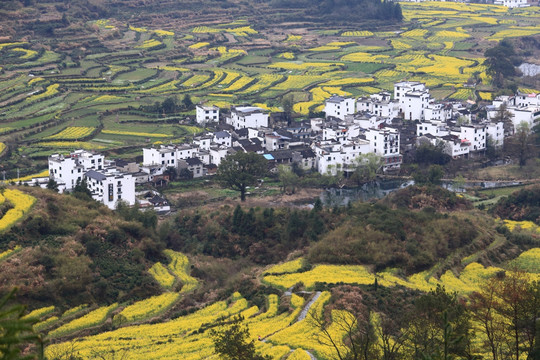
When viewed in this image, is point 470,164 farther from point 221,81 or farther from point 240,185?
point 221,81

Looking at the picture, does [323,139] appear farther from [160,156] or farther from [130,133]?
[130,133]

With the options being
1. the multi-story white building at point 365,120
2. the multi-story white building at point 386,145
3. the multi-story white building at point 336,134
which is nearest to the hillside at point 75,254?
the multi-story white building at point 336,134

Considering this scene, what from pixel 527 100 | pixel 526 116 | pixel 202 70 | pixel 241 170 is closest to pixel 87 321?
pixel 241 170

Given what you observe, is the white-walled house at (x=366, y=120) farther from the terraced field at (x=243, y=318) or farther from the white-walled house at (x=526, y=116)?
the terraced field at (x=243, y=318)

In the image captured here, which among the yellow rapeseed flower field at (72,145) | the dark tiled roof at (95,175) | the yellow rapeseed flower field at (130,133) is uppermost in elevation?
the yellow rapeseed flower field at (130,133)

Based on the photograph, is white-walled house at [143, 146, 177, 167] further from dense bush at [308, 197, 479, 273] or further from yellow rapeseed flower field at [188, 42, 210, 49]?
yellow rapeseed flower field at [188, 42, 210, 49]

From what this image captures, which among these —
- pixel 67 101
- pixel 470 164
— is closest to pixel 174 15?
pixel 67 101
